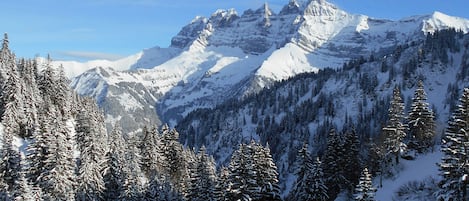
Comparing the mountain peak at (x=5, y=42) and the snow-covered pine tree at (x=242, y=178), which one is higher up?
the mountain peak at (x=5, y=42)

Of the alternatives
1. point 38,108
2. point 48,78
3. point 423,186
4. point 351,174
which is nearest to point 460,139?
point 423,186

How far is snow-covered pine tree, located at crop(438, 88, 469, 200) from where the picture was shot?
52.0 meters

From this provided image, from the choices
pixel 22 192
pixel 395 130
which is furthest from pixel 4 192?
pixel 395 130

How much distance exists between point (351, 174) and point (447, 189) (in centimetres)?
3001

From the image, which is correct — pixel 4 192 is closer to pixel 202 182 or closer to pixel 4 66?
pixel 202 182

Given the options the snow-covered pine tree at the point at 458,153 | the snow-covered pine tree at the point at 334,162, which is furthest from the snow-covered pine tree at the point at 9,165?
the snow-covered pine tree at the point at 458,153

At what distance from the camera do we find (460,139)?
52281 millimetres

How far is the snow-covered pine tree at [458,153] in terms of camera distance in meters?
52.0

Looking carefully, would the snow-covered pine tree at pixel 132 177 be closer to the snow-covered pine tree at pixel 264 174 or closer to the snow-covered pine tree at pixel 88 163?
the snow-covered pine tree at pixel 88 163

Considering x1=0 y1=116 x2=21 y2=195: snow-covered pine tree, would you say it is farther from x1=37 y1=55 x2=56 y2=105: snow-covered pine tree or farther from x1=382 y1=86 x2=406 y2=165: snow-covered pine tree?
x1=382 y1=86 x2=406 y2=165: snow-covered pine tree

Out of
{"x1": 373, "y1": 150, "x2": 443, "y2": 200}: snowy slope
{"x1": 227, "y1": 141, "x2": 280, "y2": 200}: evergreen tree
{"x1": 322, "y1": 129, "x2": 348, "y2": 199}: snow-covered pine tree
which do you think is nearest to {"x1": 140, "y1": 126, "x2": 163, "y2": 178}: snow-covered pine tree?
{"x1": 322, "y1": 129, "x2": 348, "y2": 199}: snow-covered pine tree

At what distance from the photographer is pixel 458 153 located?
171ft

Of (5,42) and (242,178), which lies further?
(5,42)

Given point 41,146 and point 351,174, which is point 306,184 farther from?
point 41,146
